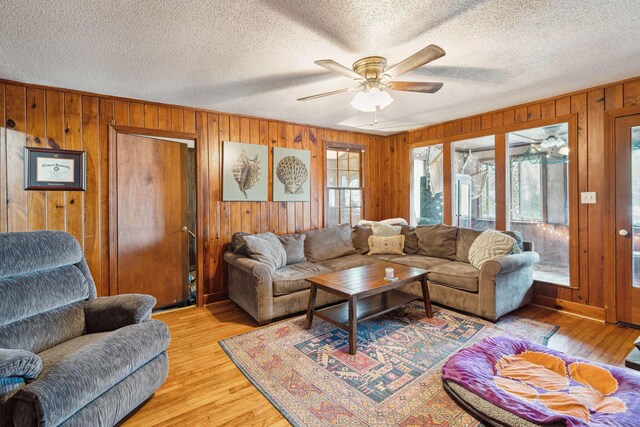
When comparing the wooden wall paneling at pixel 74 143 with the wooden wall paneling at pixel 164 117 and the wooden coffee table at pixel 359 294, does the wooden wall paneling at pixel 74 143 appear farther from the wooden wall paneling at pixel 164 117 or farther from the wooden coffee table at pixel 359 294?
the wooden coffee table at pixel 359 294

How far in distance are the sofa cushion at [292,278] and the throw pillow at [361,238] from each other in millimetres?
1005

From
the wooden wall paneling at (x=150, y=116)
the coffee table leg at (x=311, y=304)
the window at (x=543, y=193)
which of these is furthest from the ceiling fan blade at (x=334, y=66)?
the window at (x=543, y=193)

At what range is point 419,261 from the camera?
12.4ft

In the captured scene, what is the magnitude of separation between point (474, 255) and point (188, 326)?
3.19 metres

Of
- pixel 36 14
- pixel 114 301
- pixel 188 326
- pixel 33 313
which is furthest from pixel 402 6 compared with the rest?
pixel 188 326

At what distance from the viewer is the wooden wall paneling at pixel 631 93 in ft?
9.46

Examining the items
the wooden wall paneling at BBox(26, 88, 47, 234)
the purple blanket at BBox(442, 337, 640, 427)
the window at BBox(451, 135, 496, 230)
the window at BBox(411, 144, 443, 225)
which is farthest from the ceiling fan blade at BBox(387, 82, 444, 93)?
the wooden wall paneling at BBox(26, 88, 47, 234)

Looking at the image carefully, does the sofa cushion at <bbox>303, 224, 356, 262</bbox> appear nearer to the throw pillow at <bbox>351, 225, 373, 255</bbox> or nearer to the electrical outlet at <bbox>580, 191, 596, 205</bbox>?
the throw pillow at <bbox>351, 225, 373, 255</bbox>

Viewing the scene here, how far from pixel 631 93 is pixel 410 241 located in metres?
2.70

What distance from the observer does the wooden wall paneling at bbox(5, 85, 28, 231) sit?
2748 millimetres

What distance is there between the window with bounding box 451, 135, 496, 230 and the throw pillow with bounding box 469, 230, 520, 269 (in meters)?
0.82

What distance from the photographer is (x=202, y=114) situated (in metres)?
3.71

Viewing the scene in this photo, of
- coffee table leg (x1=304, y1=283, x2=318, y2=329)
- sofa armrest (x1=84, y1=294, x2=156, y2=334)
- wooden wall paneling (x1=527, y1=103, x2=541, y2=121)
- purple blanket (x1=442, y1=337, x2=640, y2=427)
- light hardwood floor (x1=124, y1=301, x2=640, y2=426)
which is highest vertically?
wooden wall paneling (x1=527, y1=103, x2=541, y2=121)

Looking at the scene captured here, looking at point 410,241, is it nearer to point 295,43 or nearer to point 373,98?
point 373,98
